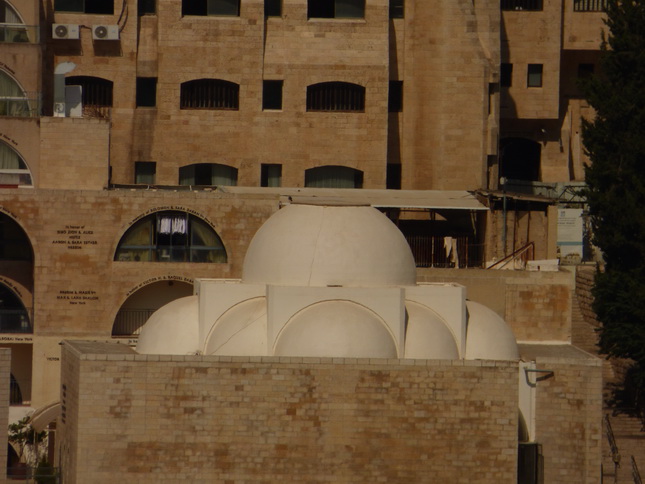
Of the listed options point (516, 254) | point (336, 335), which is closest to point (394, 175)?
point (516, 254)

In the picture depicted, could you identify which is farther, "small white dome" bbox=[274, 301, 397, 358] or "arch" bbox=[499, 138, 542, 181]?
"arch" bbox=[499, 138, 542, 181]

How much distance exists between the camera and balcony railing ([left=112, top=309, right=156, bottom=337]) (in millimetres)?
44250

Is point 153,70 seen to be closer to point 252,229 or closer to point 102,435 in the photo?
point 252,229

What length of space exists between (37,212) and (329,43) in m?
8.81

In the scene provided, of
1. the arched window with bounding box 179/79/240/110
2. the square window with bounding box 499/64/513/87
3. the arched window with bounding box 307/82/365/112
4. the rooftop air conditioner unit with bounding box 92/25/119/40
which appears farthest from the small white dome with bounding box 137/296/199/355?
the square window with bounding box 499/64/513/87

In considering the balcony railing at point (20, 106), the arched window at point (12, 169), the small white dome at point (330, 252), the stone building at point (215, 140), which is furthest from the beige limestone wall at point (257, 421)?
the balcony railing at point (20, 106)

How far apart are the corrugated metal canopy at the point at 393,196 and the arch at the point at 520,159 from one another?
7159 mm

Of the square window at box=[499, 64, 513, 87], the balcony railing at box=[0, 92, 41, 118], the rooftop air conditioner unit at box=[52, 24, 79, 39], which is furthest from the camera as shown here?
the square window at box=[499, 64, 513, 87]

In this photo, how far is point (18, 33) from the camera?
46844mm

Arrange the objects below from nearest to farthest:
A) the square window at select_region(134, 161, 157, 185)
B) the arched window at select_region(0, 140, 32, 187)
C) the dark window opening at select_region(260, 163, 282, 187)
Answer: the arched window at select_region(0, 140, 32, 187) < the square window at select_region(134, 161, 157, 185) < the dark window opening at select_region(260, 163, 282, 187)

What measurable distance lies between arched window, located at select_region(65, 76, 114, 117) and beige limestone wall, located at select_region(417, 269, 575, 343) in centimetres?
988

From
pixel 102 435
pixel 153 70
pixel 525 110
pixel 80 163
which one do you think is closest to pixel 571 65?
pixel 525 110

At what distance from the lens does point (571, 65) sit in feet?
180

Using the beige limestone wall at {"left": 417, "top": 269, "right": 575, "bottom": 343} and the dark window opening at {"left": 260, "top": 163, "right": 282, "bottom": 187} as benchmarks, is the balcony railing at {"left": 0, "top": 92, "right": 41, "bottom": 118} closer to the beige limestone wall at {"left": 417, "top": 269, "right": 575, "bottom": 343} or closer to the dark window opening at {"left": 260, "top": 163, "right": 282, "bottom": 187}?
the dark window opening at {"left": 260, "top": 163, "right": 282, "bottom": 187}
